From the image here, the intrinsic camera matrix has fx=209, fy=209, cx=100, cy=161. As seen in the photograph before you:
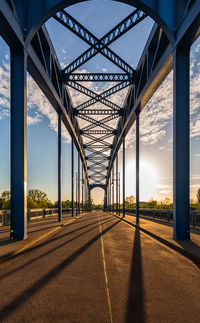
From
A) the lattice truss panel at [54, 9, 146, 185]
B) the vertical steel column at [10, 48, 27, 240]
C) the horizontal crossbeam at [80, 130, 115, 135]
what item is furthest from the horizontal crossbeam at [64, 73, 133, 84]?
the horizontal crossbeam at [80, 130, 115, 135]

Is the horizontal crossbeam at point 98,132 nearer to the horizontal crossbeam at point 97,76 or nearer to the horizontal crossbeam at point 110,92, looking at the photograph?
the horizontal crossbeam at point 110,92

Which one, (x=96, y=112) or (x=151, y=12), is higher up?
(x=96, y=112)

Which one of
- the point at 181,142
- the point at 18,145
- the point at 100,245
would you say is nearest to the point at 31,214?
the point at 18,145

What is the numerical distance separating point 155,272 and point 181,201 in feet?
13.6

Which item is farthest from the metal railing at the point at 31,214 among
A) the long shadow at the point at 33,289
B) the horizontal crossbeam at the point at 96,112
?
the horizontal crossbeam at the point at 96,112

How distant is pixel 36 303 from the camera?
322cm

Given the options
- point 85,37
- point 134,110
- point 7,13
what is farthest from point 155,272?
point 134,110

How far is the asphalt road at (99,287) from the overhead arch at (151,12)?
8.50 meters

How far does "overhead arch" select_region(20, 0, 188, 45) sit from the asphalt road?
Answer: 8.50 meters

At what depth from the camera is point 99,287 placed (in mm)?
3818

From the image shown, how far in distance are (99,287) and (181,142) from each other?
6.39 m

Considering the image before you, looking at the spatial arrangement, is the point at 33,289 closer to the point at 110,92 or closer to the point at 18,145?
the point at 18,145

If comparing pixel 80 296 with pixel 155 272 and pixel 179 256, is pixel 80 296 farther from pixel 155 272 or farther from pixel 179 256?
pixel 179 256

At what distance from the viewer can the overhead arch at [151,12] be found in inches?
338
